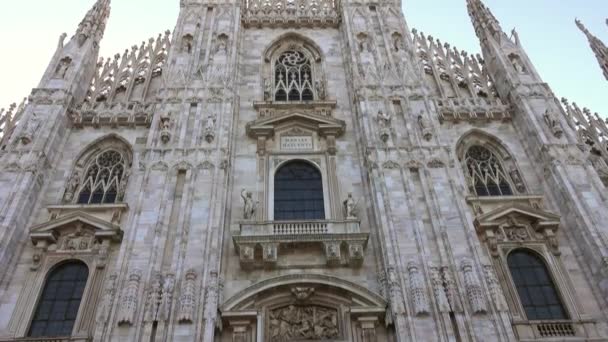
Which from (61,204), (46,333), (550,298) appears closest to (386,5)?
(550,298)

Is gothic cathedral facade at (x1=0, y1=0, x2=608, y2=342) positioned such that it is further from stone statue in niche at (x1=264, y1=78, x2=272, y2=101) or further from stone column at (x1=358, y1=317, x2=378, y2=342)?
stone statue in niche at (x1=264, y1=78, x2=272, y2=101)

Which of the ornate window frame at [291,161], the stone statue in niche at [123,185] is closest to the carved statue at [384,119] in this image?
the ornate window frame at [291,161]

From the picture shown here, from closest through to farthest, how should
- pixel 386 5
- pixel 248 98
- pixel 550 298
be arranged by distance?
1. pixel 550 298
2. pixel 248 98
3. pixel 386 5

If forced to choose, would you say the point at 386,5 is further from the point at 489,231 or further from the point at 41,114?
the point at 41,114

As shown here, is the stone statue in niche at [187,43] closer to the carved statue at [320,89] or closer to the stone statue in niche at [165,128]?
the stone statue in niche at [165,128]

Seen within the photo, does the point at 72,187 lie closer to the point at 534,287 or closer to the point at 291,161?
the point at 291,161

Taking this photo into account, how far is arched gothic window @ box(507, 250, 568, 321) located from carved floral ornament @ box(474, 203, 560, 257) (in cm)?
45

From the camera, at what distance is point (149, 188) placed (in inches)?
574

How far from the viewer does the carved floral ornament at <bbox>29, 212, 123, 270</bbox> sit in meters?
14.1

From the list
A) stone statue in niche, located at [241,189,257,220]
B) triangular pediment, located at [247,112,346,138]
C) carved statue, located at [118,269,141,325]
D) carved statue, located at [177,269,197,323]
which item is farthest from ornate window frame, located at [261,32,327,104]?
carved statue, located at [118,269,141,325]

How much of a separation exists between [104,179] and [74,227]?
2366 millimetres

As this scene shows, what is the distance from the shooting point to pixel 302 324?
12.7 metres

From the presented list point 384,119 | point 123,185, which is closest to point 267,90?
point 384,119

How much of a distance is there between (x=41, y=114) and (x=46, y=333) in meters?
7.22
